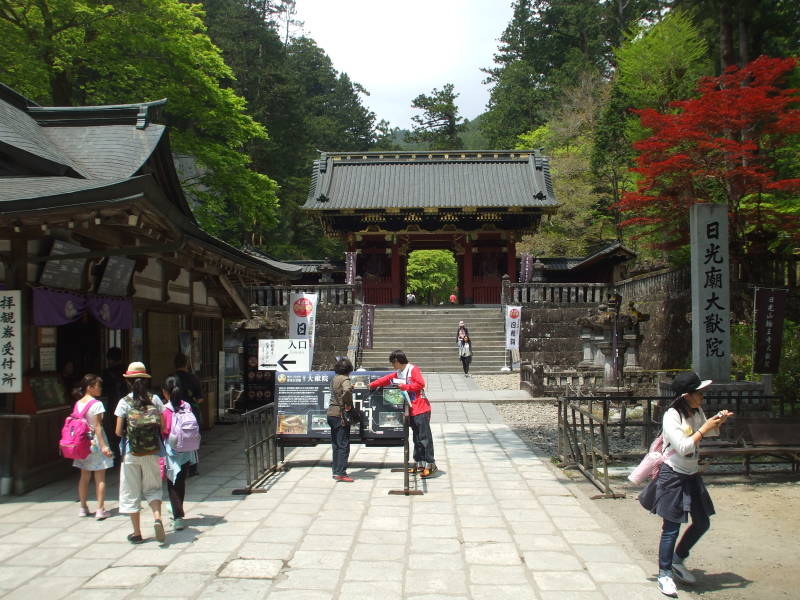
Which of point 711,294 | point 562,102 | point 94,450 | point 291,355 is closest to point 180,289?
point 291,355

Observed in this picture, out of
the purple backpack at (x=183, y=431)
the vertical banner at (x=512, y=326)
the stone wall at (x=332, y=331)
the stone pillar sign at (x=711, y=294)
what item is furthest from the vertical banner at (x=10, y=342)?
the vertical banner at (x=512, y=326)

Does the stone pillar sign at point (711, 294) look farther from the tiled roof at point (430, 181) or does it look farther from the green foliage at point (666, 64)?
the tiled roof at point (430, 181)

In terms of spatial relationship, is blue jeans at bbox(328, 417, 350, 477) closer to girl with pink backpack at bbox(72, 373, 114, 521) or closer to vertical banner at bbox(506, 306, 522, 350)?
girl with pink backpack at bbox(72, 373, 114, 521)

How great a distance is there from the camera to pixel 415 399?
8.35 m

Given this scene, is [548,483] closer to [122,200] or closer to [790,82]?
[122,200]

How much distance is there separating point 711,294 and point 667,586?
20.1ft

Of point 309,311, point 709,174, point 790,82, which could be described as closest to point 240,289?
point 309,311

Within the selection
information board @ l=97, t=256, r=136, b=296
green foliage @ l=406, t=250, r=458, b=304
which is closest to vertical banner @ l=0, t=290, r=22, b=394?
Result: information board @ l=97, t=256, r=136, b=296

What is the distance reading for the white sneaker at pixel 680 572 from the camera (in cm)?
481

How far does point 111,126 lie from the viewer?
454 inches

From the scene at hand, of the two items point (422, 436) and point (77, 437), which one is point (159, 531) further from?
point (422, 436)

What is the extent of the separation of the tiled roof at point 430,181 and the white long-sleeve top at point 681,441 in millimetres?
24160

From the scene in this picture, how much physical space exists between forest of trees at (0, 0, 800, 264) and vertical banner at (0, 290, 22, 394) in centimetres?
1290

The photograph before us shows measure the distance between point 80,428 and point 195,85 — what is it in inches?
613
